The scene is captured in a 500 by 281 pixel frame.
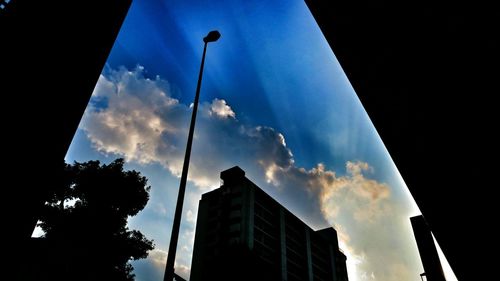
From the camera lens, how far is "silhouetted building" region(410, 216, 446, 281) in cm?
542

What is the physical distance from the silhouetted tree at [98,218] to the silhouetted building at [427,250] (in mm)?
14824

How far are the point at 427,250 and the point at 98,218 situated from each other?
17477 millimetres

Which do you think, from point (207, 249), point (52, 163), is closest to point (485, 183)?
point (52, 163)

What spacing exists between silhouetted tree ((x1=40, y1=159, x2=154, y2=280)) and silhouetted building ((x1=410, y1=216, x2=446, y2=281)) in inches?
584

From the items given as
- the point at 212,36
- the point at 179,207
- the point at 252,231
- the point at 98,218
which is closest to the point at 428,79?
the point at 179,207

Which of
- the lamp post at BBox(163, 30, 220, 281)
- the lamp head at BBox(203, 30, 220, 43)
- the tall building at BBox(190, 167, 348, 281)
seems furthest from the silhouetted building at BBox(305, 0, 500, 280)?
the tall building at BBox(190, 167, 348, 281)

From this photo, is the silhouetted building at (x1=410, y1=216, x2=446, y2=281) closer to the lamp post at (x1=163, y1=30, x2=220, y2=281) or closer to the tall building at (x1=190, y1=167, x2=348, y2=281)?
the lamp post at (x1=163, y1=30, x2=220, y2=281)

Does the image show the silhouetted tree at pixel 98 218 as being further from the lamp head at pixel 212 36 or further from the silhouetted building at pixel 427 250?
the silhouetted building at pixel 427 250

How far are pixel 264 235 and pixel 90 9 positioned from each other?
55.9 m

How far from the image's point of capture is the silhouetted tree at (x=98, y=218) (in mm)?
14828

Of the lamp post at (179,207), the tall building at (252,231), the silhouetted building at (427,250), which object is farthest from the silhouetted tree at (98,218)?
the tall building at (252,231)

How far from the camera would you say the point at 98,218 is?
16.4 meters

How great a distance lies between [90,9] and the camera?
13.8 ft

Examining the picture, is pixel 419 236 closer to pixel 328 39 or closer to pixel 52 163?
pixel 328 39
